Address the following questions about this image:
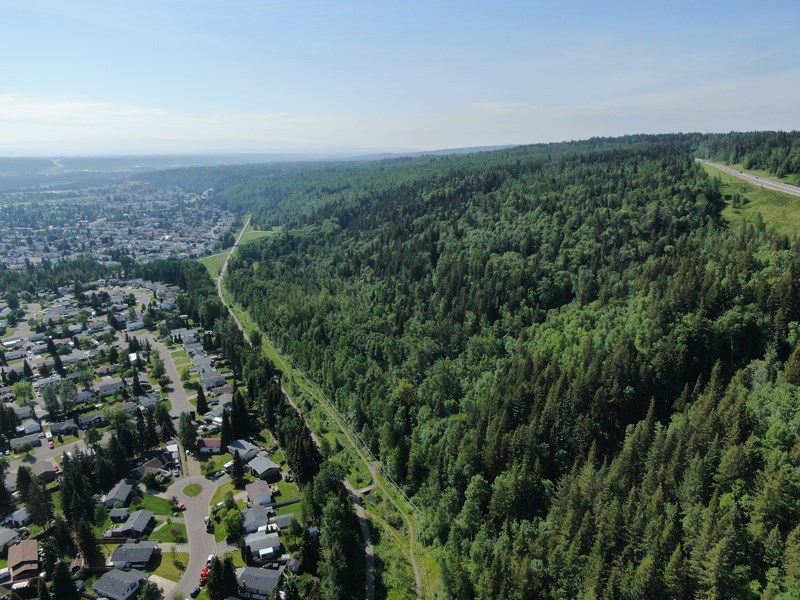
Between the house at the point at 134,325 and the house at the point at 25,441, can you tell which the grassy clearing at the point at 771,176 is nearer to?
the house at the point at 25,441

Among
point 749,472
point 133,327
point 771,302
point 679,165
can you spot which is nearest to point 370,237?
point 133,327

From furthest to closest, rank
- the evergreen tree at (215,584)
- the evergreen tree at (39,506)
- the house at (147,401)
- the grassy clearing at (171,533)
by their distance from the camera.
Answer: the house at (147,401)
the grassy clearing at (171,533)
the evergreen tree at (39,506)
the evergreen tree at (215,584)

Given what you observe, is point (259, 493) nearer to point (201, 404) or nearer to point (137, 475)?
point (137, 475)

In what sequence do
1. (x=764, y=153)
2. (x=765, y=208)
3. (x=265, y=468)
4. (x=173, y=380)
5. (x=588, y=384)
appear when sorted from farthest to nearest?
(x=764, y=153), (x=173, y=380), (x=765, y=208), (x=265, y=468), (x=588, y=384)

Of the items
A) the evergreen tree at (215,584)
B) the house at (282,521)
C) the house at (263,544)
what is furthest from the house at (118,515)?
the evergreen tree at (215,584)

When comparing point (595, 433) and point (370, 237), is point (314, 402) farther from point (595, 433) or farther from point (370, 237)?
point (370, 237)

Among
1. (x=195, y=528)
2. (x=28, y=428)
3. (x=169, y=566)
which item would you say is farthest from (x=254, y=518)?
(x=28, y=428)
